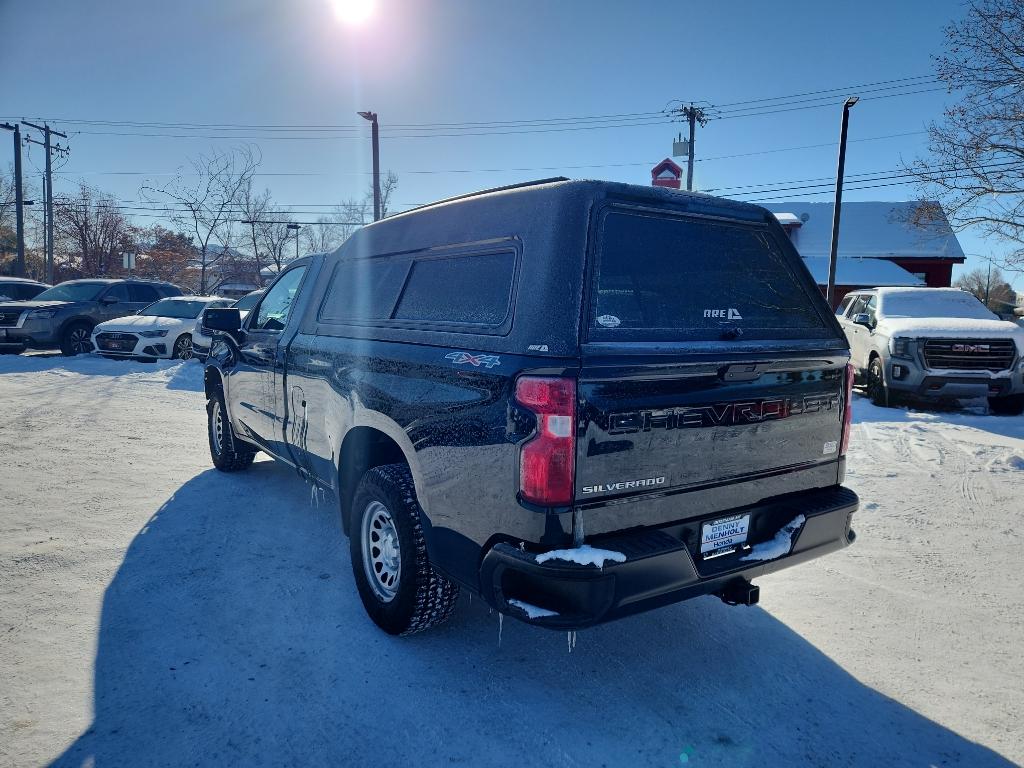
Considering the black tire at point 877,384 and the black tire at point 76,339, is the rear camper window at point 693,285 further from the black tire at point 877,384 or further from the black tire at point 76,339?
the black tire at point 76,339

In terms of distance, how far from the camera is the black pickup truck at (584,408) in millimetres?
2371

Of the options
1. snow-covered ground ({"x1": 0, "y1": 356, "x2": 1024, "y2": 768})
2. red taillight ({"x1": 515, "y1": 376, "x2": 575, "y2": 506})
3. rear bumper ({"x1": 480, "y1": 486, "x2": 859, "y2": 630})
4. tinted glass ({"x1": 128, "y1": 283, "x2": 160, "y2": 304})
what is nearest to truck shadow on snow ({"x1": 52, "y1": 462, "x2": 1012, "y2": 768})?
snow-covered ground ({"x1": 0, "y1": 356, "x2": 1024, "y2": 768})

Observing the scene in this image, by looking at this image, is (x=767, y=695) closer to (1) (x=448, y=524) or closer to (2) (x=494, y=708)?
(2) (x=494, y=708)

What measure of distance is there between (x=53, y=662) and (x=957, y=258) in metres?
42.1

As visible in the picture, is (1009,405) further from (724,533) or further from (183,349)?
(183,349)

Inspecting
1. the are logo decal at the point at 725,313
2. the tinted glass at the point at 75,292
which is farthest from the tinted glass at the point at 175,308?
the are logo decal at the point at 725,313

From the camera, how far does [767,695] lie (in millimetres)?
2869

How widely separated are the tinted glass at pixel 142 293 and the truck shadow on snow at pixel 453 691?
48.7 feet

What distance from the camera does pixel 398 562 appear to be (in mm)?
3205

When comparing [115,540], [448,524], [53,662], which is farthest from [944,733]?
[115,540]

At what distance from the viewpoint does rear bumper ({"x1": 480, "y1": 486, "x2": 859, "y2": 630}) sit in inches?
90.7

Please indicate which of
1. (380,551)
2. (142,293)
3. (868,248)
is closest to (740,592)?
(380,551)

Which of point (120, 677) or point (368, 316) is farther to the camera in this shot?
point (368, 316)

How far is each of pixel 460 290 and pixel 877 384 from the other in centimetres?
919
